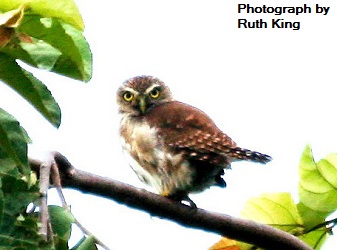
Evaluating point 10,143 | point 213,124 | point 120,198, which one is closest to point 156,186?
point 213,124

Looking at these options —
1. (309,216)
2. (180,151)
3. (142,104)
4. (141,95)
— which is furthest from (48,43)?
(141,95)

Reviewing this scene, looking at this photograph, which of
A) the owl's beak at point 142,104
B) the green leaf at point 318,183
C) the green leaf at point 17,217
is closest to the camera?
the green leaf at point 17,217

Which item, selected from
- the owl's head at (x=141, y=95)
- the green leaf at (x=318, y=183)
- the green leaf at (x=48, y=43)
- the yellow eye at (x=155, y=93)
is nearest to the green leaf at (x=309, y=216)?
the green leaf at (x=318, y=183)

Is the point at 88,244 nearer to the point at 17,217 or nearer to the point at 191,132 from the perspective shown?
the point at 17,217

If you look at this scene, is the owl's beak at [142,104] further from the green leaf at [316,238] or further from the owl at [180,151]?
the green leaf at [316,238]

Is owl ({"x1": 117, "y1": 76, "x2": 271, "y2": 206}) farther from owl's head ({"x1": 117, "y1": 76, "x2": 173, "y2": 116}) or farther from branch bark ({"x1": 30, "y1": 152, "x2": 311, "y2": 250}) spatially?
branch bark ({"x1": 30, "y1": 152, "x2": 311, "y2": 250})

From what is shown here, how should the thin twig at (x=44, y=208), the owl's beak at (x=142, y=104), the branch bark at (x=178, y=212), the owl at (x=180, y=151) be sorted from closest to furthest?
the thin twig at (x=44, y=208)
the branch bark at (x=178, y=212)
the owl at (x=180, y=151)
the owl's beak at (x=142, y=104)

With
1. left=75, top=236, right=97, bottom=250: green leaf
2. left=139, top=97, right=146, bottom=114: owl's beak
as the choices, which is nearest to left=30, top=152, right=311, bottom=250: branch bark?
left=75, top=236, right=97, bottom=250: green leaf
